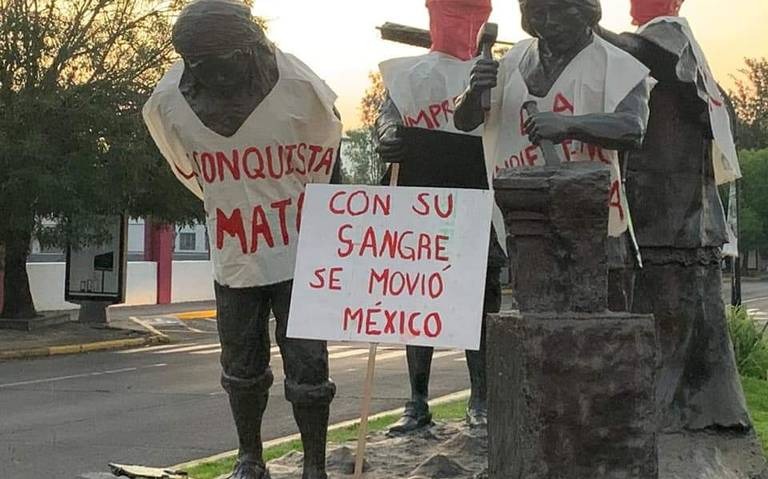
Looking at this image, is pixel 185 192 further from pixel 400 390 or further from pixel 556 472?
pixel 556 472

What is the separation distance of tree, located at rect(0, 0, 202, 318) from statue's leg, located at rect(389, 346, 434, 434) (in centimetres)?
1025

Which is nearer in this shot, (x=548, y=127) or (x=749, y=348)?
(x=548, y=127)

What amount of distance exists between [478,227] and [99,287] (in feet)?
49.7

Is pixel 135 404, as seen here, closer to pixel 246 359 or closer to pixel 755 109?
pixel 246 359

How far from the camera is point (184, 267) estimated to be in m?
27.6

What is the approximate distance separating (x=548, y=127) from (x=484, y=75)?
47 cm

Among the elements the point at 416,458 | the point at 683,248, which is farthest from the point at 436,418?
the point at 683,248

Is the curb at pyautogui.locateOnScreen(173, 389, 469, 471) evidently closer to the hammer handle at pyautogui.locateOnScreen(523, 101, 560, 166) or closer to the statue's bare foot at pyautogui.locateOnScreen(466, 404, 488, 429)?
the statue's bare foot at pyautogui.locateOnScreen(466, 404, 488, 429)

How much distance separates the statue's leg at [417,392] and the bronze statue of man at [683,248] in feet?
3.86

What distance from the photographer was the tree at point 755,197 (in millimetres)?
48375

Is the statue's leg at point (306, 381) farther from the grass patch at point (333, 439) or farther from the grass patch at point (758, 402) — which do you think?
the grass patch at point (758, 402)

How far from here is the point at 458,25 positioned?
571 centimetres

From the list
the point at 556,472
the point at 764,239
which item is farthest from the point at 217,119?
the point at 764,239

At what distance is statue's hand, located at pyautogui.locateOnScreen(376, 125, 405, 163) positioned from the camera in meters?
5.10
